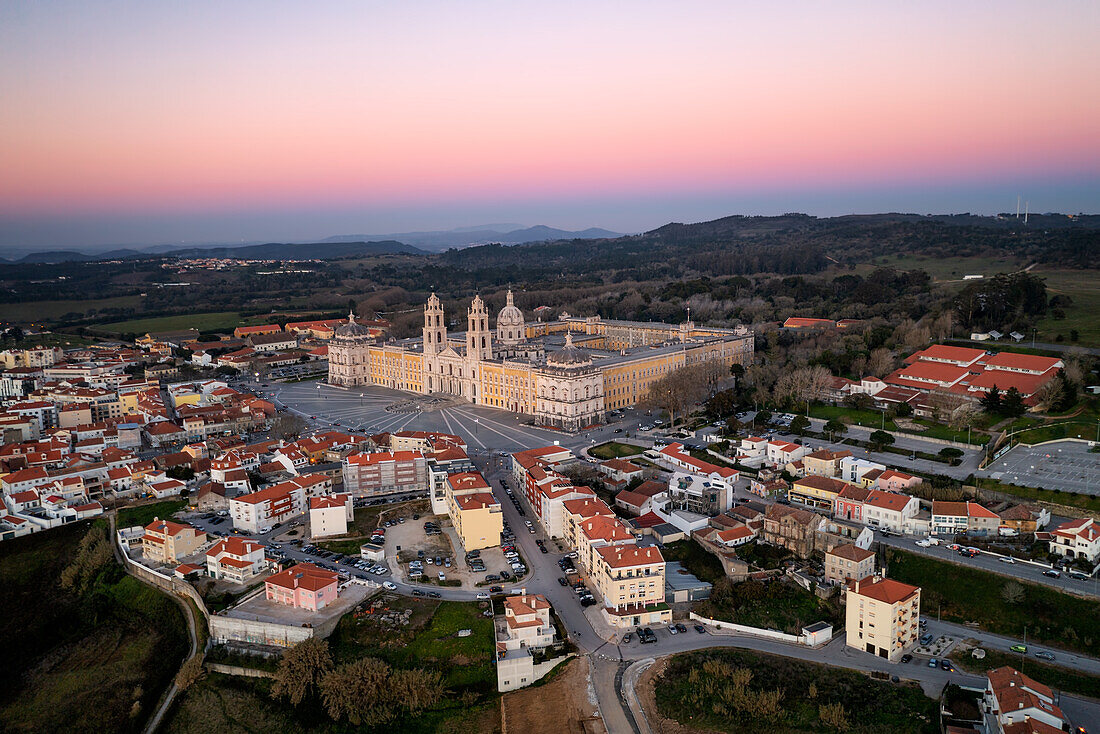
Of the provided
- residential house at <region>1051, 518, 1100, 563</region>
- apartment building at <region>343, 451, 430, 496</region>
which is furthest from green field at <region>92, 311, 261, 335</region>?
residential house at <region>1051, 518, 1100, 563</region>

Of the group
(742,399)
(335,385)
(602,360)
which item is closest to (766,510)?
(742,399)

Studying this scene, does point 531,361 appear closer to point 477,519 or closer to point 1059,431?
point 477,519

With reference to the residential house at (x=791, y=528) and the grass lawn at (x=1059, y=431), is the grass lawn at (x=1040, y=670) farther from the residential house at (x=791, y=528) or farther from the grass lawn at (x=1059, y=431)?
the grass lawn at (x=1059, y=431)

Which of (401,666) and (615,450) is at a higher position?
(615,450)

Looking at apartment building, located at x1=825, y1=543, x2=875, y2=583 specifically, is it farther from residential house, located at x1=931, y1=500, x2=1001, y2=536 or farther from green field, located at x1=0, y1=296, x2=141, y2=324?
green field, located at x1=0, y1=296, x2=141, y2=324

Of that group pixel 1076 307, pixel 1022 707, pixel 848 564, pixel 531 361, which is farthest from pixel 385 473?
pixel 1076 307

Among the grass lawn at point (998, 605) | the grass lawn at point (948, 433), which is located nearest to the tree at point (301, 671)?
the grass lawn at point (998, 605)
